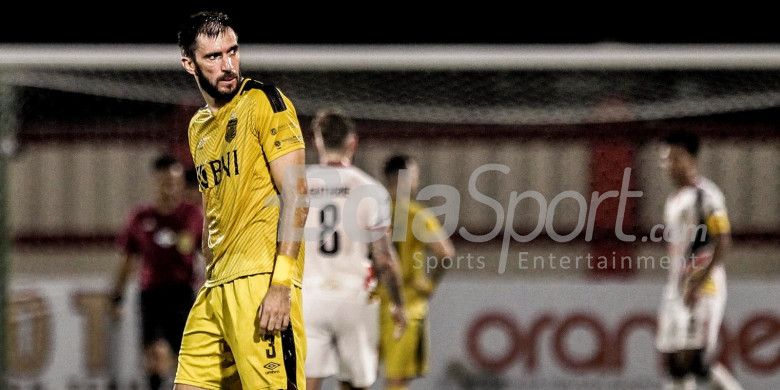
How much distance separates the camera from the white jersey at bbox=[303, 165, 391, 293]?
6.61m

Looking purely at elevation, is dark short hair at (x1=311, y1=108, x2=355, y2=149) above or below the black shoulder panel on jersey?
above

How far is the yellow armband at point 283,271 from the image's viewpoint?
3967mm

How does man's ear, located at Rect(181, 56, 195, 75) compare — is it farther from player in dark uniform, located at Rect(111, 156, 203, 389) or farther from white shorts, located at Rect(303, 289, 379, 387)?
player in dark uniform, located at Rect(111, 156, 203, 389)

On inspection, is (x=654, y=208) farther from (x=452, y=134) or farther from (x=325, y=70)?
(x=325, y=70)

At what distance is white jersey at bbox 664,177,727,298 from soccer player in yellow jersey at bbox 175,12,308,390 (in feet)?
13.0

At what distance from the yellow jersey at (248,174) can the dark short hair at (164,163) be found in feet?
13.3

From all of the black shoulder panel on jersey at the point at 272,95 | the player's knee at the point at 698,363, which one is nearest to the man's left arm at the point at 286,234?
the black shoulder panel on jersey at the point at 272,95

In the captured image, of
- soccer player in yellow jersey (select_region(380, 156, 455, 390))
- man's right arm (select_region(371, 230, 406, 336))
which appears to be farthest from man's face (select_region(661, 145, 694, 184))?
man's right arm (select_region(371, 230, 406, 336))

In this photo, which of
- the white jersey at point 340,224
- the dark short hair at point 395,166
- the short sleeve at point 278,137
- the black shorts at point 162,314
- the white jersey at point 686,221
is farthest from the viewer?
the black shorts at point 162,314

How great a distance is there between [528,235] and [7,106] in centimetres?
357

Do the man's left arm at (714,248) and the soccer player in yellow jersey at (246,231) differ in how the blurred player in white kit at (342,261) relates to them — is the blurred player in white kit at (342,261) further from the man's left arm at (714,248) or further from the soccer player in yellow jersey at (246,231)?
the soccer player in yellow jersey at (246,231)

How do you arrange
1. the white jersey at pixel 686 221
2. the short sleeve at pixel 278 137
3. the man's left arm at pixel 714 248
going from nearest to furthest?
1. the short sleeve at pixel 278 137
2. the man's left arm at pixel 714 248
3. the white jersey at pixel 686 221

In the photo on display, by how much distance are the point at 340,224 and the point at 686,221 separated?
7.38ft
